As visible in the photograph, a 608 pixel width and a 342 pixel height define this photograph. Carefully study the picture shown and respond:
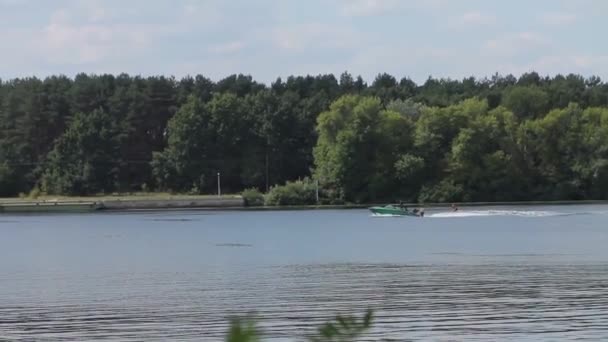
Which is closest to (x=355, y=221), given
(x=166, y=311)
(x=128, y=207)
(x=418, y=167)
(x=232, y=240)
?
(x=232, y=240)

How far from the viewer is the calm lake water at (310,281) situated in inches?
1206

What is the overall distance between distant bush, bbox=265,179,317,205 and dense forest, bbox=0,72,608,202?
1632 millimetres

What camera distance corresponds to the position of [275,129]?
141 m

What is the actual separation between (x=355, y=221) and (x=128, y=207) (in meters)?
44.5

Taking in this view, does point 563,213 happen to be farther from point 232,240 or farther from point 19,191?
point 19,191

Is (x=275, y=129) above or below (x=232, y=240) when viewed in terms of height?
→ above

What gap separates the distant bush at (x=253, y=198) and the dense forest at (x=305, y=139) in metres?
5.69

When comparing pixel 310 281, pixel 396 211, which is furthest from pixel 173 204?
pixel 310 281

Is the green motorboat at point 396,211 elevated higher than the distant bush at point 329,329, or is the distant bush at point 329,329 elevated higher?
the distant bush at point 329,329

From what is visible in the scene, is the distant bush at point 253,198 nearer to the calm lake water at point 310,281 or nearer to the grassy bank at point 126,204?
the grassy bank at point 126,204

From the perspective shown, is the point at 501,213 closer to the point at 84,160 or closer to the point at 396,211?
the point at 396,211

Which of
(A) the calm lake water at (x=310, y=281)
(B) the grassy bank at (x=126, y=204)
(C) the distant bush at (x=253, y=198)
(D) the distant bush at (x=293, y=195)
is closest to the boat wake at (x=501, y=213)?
(A) the calm lake water at (x=310, y=281)

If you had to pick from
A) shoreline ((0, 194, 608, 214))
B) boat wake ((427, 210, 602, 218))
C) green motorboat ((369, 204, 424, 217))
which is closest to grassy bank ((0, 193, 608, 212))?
shoreline ((0, 194, 608, 214))

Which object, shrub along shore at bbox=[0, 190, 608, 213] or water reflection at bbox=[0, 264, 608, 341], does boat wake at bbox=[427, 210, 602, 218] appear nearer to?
shrub along shore at bbox=[0, 190, 608, 213]
